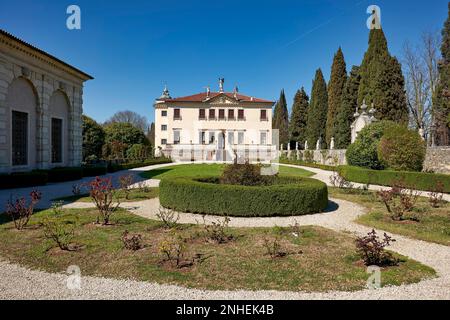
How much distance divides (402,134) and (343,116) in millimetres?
21328

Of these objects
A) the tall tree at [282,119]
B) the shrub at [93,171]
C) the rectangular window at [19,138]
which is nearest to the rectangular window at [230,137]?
the tall tree at [282,119]

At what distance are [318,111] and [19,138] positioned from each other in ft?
129

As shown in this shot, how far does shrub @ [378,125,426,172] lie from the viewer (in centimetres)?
1773

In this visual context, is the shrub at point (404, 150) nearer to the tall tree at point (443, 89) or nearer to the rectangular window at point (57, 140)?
the tall tree at point (443, 89)

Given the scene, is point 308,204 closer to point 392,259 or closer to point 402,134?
point 392,259

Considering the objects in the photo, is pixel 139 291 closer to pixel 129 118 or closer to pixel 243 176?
pixel 243 176

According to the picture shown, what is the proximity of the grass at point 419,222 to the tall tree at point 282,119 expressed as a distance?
49557 millimetres

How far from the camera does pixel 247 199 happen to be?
353 inches

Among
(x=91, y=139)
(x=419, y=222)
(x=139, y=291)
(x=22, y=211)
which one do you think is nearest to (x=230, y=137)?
(x=91, y=139)

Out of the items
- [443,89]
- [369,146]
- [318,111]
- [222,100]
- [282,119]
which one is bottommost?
[369,146]

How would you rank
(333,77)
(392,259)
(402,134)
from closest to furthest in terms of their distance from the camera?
(392,259) < (402,134) < (333,77)
